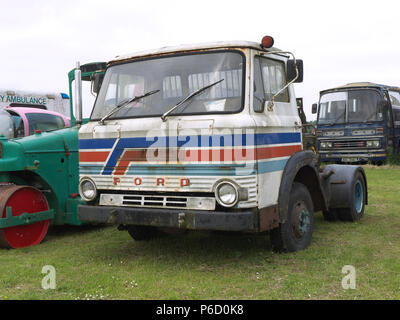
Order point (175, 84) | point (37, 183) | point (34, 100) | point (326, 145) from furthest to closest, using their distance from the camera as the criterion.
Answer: point (326, 145) → point (34, 100) → point (37, 183) → point (175, 84)

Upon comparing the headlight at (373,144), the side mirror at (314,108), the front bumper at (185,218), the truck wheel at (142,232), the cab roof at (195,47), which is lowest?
the truck wheel at (142,232)

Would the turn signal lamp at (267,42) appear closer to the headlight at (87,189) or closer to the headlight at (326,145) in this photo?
the headlight at (87,189)

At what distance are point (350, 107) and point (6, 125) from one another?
1241cm

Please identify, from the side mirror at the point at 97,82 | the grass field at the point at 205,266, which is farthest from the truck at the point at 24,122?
the grass field at the point at 205,266

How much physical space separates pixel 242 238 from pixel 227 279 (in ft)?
5.21

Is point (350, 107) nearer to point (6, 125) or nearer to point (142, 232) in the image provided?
point (142, 232)

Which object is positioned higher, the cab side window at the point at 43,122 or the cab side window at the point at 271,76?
the cab side window at the point at 271,76

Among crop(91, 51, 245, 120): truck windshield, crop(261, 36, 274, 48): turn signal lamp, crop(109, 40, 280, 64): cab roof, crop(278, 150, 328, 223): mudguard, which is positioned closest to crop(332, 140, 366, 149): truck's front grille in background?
crop(278, 150, 328, 223): mudguard

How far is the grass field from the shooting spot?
4.50 metres

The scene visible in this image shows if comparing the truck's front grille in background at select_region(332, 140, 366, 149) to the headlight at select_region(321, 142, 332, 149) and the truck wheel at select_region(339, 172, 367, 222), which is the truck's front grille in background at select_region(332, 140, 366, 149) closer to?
the headlight at select_region(321, 142, 332, 149)

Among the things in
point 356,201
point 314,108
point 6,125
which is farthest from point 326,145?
point 6,125

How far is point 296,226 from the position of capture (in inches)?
223

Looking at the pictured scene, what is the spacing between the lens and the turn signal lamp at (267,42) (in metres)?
5.18
